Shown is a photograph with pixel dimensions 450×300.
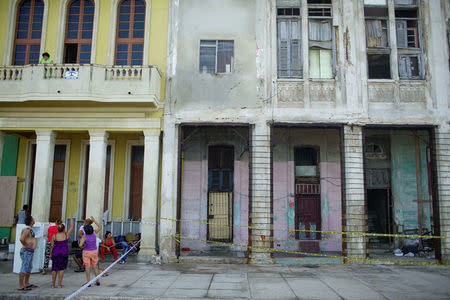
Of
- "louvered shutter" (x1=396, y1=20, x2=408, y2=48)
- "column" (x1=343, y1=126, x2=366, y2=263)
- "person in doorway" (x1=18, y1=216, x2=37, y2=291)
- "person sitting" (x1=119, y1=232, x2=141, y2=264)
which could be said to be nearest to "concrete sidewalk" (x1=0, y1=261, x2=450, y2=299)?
"person in doorway" (x1=18, y1=216, x2=37, y2=291)

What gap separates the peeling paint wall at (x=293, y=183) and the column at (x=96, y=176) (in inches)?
273

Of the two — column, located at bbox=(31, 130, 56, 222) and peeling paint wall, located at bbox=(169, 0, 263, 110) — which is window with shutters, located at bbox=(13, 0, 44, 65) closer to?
column, located at bbox=(31, 130, 56, 222)

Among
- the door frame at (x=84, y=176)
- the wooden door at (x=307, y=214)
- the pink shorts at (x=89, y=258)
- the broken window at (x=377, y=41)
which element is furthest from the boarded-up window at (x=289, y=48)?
the pink shorts at (x=89, y=258)

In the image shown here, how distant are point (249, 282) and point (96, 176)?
6854 mm

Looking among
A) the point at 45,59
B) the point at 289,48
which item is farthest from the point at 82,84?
the point at 289,48

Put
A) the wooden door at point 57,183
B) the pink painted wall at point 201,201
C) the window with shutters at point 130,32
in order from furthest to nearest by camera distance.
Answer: the pink painted wall at point 201,201 < the wooden door at point 57,183 < the window with shutters at point 130,32

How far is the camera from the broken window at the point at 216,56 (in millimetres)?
13734

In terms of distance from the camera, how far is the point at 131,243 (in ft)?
43.2

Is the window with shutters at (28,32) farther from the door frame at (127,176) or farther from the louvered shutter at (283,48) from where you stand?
the louvered shutter at (283,48)

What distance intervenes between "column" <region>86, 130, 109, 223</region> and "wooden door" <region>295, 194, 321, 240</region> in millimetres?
7940

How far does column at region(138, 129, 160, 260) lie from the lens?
12781 mm

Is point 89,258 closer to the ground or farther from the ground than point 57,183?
closer to the ground

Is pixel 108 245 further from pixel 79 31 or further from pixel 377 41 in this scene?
pixel 377 41

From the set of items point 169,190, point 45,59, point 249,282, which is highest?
point 45,59
